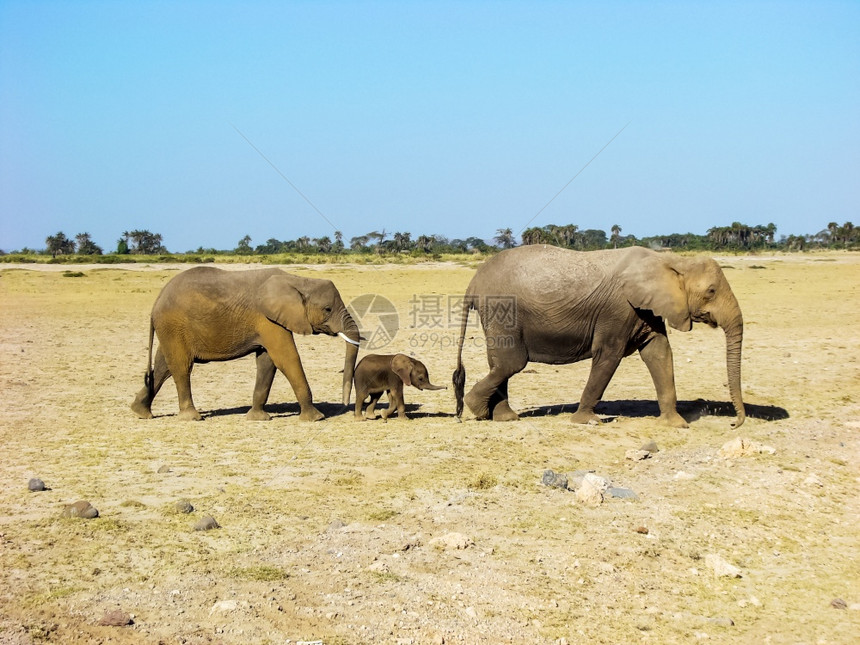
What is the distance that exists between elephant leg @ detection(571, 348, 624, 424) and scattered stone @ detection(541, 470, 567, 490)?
112 inches

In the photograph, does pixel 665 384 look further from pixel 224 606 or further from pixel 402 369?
pixel 224 606

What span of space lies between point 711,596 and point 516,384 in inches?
354

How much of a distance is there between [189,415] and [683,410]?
22.7 feet

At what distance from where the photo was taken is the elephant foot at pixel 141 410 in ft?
39.1

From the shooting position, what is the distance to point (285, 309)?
38.5 ft

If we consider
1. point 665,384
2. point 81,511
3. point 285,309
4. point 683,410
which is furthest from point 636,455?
point 81,511

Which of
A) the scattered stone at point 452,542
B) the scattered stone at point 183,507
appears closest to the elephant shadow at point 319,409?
the scattered stone at point 183,507

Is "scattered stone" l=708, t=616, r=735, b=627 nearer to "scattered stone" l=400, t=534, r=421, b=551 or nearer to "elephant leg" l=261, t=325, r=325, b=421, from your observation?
"scattered stone" l=400, t=534, r=421, b=551

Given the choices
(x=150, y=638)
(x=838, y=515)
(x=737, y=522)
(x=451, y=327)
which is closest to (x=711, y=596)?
(x=737, y=522)

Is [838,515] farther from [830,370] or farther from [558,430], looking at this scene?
[830,370]

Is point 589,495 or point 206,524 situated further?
point 589,495

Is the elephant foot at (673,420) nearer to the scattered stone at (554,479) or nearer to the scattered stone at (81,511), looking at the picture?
the scattered stone at (554,479)

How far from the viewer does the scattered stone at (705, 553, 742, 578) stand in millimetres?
6375

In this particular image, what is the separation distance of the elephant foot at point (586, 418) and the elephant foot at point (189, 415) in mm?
5076
